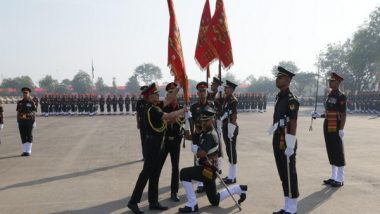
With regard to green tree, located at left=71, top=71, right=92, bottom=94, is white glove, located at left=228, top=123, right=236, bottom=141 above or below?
below

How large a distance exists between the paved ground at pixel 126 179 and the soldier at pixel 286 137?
1.50ft

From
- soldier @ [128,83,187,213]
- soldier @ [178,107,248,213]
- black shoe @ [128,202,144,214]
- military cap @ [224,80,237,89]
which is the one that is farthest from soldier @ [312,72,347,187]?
black shoe @ [128,202,144,214]

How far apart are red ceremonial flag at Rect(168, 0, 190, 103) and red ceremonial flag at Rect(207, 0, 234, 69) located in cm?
127

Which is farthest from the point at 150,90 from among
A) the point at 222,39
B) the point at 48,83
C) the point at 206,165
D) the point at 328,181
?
the point at 48,83

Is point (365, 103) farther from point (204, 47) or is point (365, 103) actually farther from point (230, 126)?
point (230, 126)

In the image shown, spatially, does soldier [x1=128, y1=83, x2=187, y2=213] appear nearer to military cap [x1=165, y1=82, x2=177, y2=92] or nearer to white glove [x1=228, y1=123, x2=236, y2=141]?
military cap [x1=165, y1=82, x2=177, y2=92]

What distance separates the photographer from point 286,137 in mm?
5566

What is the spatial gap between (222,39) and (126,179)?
12.5ft

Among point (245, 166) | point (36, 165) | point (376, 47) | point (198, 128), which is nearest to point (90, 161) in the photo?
point (36, 165)

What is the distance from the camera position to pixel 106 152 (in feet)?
38.7

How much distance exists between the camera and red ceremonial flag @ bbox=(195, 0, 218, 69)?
841 cm

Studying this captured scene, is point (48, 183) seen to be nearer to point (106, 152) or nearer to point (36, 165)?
point (36, 165)

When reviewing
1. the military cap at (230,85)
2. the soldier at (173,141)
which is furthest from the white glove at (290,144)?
the military cap at (230,85)

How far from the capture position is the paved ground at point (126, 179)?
6.15 metres
